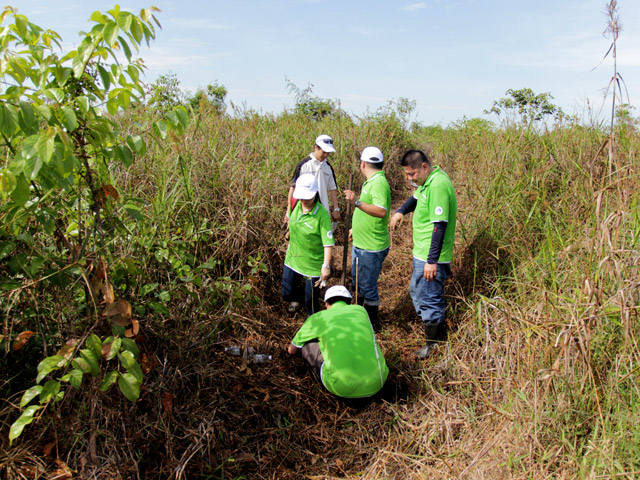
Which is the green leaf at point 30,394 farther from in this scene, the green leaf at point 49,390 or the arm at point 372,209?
the arm at point 372,209

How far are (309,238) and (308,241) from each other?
1.1 inches

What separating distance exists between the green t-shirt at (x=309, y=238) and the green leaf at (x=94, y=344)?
201 cm

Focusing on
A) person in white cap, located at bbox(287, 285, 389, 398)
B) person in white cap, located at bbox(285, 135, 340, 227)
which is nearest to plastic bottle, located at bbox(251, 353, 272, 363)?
person in white cap, located at bbox(287, 285, 389, 398)

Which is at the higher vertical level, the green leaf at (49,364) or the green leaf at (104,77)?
the green leaf at (104,77)

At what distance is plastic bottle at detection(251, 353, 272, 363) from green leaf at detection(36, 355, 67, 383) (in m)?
1.57

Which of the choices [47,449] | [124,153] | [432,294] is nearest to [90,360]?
[47,449]

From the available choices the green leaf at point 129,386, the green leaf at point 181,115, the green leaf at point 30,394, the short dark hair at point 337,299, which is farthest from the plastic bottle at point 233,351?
the green leaf at point 181,115

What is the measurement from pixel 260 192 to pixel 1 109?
2.91 m

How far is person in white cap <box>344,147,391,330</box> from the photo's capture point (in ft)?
12.1

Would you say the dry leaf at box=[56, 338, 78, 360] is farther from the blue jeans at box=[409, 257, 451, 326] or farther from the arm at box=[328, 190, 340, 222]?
the arm at box=[328, 190, 340, 222]

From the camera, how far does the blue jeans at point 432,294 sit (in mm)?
3436

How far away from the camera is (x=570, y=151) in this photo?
486cm

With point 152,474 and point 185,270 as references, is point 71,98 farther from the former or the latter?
point 152,474

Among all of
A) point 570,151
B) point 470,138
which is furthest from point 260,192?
point 470,138
